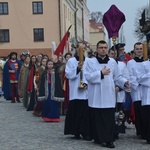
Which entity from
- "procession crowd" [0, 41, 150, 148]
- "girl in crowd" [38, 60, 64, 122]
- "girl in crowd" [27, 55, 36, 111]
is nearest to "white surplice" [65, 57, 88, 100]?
"procession crowd" [0, 41, 150, 148]

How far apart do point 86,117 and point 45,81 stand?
336 cm

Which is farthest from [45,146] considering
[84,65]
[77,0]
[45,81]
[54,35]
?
[77,0]

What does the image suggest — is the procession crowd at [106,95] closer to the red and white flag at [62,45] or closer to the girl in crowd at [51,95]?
the girl in crowd at [51,95]

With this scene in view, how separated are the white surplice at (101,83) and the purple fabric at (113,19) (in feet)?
3.71

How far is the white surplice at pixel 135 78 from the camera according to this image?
29.3 feet

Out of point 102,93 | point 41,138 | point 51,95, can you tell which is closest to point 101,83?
point 102,93

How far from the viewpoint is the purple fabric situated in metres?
9.55

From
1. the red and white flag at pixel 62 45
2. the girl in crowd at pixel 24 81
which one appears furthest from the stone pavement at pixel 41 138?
the girl in crowd at pixel 24 81

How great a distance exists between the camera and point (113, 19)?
31.6ft

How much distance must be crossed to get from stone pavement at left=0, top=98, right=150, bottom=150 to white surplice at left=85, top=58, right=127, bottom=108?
0.76m

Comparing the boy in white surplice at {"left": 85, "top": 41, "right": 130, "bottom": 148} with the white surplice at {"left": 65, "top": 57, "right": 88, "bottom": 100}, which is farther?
the white surplice at {"left": 65, "top": 57, "right": 88, "bottom": 100}

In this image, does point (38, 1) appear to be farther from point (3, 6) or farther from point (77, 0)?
point (77, 0)

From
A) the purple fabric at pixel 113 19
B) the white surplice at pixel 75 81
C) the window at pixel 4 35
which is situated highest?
the window at pixel 4 35

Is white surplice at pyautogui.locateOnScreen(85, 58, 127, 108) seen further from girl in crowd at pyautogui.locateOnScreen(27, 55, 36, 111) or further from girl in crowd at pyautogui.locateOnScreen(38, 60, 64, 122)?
girl in crowd at pyautogui.locateOnScreen(27, 55, 36, 111)
